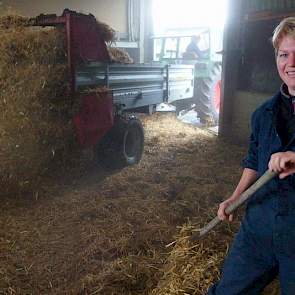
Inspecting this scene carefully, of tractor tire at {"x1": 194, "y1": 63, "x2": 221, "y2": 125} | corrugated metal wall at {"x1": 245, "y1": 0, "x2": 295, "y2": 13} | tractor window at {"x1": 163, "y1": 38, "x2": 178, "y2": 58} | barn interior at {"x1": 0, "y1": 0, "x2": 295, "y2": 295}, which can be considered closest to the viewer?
barn interior at {"x1": 0, "y1": 0, "x2": 295, "y2": 295}

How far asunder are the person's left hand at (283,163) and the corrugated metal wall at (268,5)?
4978mm

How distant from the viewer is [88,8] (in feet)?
34.9

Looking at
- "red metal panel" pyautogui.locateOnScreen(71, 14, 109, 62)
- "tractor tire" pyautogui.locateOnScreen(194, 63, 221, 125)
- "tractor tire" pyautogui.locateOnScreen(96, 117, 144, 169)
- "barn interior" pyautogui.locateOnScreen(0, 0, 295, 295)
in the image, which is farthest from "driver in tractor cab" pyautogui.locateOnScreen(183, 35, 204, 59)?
"red metal panel" pyautogui.locateOnScreen(71, 14, 109, 62)

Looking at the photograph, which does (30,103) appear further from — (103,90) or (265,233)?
(265,233)

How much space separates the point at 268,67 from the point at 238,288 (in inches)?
213

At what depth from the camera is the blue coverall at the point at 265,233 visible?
164cm

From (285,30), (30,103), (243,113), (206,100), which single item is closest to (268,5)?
(243,113)

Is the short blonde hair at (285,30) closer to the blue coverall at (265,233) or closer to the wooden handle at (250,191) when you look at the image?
the blue coverall at (265,233)

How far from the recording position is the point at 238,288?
1794 mm

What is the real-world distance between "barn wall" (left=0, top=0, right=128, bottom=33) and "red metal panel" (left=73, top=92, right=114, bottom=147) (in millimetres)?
5112

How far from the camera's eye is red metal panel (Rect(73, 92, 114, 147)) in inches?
174

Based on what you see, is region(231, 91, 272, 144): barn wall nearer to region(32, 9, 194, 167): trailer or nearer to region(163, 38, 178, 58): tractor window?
region(32, 9, 194, 167): trailer

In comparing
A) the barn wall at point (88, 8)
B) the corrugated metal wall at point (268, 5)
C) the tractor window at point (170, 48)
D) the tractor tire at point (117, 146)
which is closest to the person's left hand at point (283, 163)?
the tractor tire at point (117, 146)

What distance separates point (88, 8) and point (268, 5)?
5.88 meters
